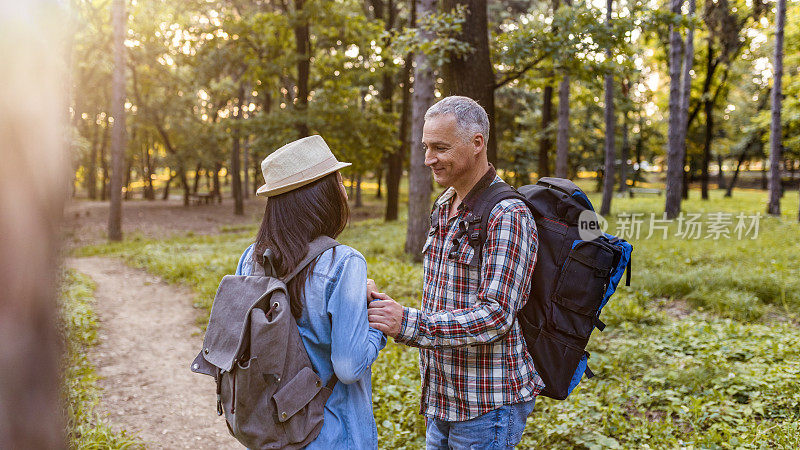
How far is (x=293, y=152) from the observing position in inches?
81.4

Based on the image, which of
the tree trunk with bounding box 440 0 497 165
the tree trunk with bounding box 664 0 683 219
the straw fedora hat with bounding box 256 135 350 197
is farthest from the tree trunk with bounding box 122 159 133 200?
the straw fedora hat with bounding box 256 135 350 197

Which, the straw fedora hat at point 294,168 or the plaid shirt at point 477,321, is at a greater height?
the straw fedora hat at point 294,168

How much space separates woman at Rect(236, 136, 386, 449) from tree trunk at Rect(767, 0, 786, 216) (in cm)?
1831

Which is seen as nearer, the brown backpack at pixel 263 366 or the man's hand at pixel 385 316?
the brown backpack at pixel 263 366

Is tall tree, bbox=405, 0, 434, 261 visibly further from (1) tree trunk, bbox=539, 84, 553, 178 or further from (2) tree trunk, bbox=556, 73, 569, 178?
(1) tree trunk, bbox=539, 84, 553, 178

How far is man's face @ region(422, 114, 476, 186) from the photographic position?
2217 mm

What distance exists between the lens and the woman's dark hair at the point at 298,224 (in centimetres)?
198

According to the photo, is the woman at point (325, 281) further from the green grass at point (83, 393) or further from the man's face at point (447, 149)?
the green grass at point (83, 393)

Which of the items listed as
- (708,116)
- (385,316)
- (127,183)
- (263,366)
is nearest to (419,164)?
(385,316)

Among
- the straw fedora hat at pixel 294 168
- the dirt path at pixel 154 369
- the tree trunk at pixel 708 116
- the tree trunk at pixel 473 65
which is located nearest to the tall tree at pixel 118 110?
the dirt path at pixel 154 369

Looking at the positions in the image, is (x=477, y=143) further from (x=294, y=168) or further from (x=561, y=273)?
(x=294, y=168)

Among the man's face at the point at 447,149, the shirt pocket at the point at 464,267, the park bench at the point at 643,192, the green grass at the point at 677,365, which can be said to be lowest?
the green grass at the point at 677,365

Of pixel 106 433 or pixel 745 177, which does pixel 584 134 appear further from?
pixel 745 177

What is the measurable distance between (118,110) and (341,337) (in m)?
16.0
